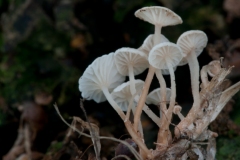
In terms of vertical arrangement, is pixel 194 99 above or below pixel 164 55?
below

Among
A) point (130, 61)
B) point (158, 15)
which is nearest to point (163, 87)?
point (130, 61)

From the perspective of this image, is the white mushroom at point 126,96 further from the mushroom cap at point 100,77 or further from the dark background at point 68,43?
the dark background at point 68,43

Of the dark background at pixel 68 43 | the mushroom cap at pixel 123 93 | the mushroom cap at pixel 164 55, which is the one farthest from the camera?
the dark background at pixel 68 43

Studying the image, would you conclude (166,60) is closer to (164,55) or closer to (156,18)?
(164,55)

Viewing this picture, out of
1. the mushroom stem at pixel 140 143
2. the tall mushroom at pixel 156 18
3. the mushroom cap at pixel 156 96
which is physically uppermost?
the tall mushroom at pixel 156 18

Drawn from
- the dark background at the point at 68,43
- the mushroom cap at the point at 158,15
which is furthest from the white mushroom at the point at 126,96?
the dark background at the point at 68,43

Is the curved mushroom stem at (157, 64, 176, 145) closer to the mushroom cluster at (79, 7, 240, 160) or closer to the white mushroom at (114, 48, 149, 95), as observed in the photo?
the mushroom cluster at (79, 7, 240, 160)

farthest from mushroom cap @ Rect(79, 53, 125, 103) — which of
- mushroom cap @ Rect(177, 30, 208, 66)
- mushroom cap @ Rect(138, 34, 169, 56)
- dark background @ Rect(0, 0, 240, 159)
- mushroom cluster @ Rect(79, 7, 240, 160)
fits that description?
dark background @ Rect(0, 0, 240, 159)

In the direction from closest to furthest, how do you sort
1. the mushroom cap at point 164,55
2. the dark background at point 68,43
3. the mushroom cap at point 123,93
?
the mushroom cap at point 164,55 → the mushroom cap at point 123,93 → the dark background at point 68,43
